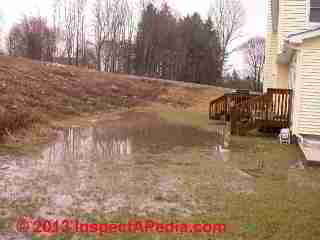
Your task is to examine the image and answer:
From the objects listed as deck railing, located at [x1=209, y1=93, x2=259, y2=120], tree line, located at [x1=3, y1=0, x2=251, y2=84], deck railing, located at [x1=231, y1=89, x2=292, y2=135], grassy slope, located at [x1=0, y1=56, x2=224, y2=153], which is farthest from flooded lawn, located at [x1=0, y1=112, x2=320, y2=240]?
tree line, located at [x1=3, y1=0, x2=251, y2=84]

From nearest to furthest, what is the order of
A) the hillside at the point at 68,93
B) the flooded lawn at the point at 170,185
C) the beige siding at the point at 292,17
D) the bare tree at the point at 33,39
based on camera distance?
the flooded lawn at the point at 170,185 < the beige siding at the point at 292,17 < the hillside at the point at 68,93 < the bare tree at the point at 33,39

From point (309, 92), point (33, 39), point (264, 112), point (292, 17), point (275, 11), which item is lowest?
point (264, 112)

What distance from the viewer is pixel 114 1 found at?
46.8 metres

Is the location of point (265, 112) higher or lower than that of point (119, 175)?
higher

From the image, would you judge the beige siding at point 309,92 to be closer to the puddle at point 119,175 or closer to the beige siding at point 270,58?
the puddle at point 119,175

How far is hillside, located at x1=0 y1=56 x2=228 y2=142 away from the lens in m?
12.9

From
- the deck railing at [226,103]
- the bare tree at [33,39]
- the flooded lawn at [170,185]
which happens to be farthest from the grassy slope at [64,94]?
the bare tree at [33,39]

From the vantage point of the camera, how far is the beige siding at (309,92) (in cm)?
949

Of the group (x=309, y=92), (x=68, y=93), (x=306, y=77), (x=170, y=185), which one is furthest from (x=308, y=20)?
(x=68, y=93)

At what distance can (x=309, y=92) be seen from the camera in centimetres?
956

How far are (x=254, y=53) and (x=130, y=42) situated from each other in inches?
762

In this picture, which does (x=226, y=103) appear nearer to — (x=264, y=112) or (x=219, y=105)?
(x=219, y=105)

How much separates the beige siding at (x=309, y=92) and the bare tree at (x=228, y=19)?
40027 millimetres

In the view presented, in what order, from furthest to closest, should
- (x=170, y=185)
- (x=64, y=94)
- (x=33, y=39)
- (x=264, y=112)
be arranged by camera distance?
(x=33, y=39) → (x=64, y=94) → (x=264, y=112) → (x=170, y=185)
